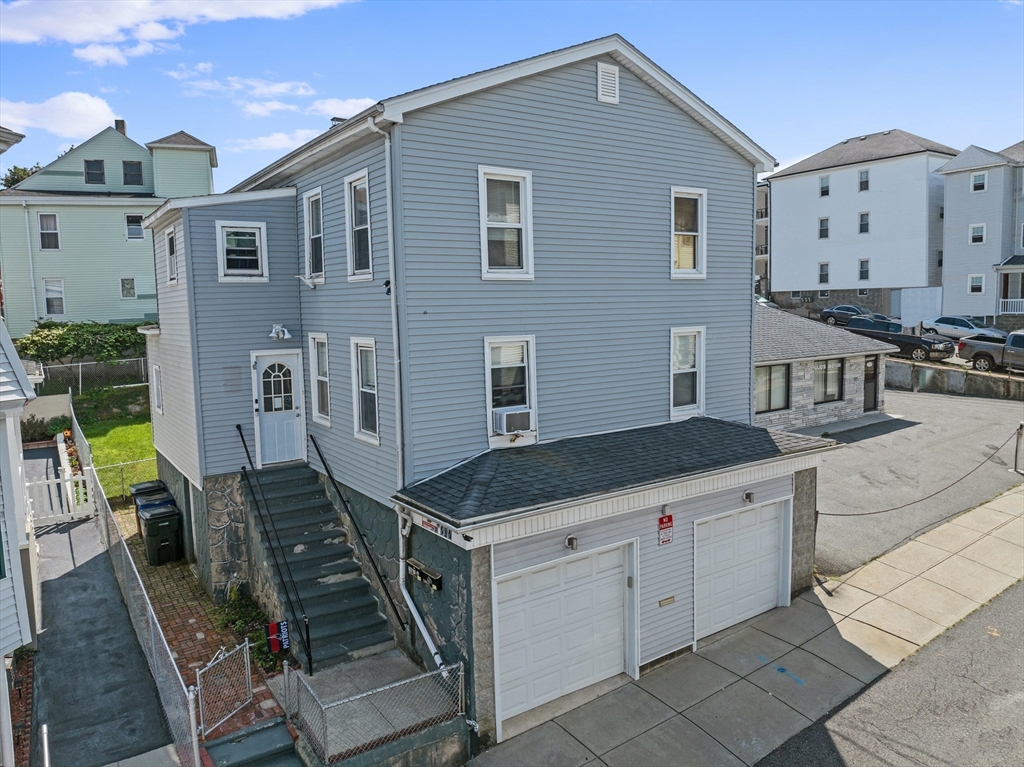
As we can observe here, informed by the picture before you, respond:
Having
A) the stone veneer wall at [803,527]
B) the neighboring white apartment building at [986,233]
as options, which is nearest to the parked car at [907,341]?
the neighboring white apartment building at [986,233]

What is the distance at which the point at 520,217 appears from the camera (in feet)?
39.2

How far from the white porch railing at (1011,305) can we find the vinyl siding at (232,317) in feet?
138

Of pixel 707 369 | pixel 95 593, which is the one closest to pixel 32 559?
pixel 95 593

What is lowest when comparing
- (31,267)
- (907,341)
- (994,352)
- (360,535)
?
(360,535)

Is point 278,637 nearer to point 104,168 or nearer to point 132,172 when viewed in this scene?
point 132,172

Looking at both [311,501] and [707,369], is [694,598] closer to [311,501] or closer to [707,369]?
[707,369]

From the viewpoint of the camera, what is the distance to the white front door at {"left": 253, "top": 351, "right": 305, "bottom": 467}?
1432 centimetres

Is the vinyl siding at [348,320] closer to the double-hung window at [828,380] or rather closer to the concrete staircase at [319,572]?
the concrete staircase at [319,572]

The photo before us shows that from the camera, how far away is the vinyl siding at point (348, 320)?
1129 centimetres

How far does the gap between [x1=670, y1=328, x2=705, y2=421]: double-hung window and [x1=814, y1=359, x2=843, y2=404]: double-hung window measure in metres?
12.4

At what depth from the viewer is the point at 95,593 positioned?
14.4 metres

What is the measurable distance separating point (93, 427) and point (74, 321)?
1026 centimetres

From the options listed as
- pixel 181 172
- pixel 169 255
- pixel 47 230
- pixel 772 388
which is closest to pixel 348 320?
pixel 169 255

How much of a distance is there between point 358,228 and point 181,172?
89.9 ft
